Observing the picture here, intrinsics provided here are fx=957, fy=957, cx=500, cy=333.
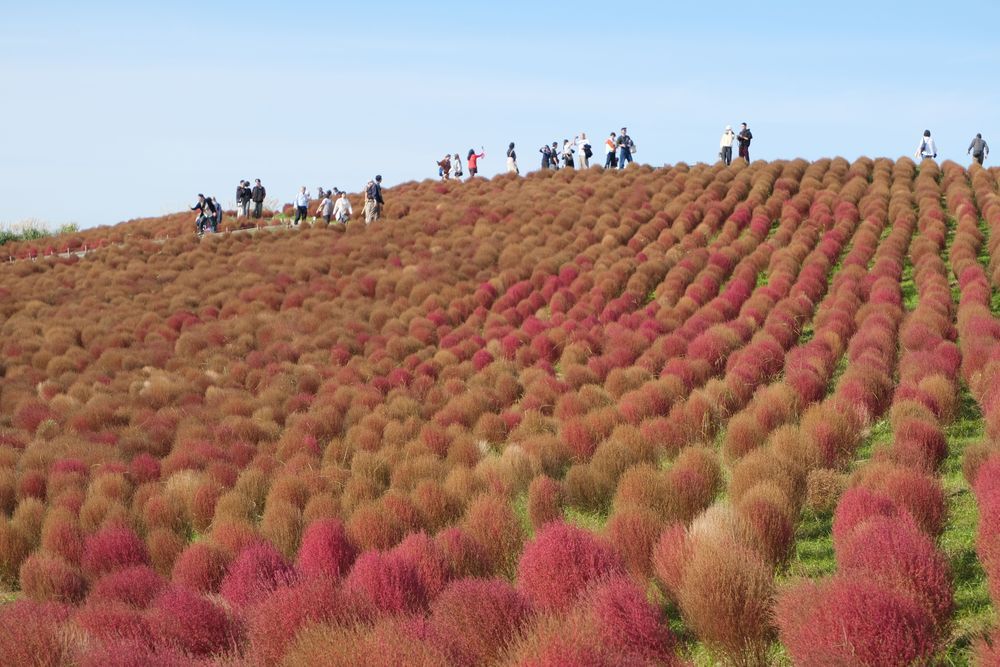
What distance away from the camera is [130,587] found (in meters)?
6.54

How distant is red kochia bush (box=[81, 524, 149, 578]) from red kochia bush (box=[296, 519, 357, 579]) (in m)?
1.68

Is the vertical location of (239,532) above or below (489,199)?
below

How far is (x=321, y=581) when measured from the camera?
17.2 ft

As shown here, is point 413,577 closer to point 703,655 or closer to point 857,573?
point 703,655

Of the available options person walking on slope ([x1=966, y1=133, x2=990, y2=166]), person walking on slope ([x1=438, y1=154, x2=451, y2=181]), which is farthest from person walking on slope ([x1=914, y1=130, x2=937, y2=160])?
person walking on slope ([x1=438, y1=154, x2=451, y2=181])

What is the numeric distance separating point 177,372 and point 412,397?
14.9 feet

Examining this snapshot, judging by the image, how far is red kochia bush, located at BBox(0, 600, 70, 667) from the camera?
465cm

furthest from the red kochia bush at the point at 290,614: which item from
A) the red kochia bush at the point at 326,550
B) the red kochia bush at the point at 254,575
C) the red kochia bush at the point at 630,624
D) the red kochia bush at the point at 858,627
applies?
the red kochia bush at the point at 858,627

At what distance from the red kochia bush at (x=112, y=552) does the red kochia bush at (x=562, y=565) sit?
12.3ft

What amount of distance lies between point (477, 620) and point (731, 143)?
27981 millimetres

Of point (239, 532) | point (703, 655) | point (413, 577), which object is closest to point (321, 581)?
point (413, 577)

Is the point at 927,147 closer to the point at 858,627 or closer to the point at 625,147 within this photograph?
the point at 625,147

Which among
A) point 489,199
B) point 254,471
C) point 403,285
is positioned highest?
point 489,199

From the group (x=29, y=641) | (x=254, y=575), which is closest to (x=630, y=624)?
(x=254, y=575)
